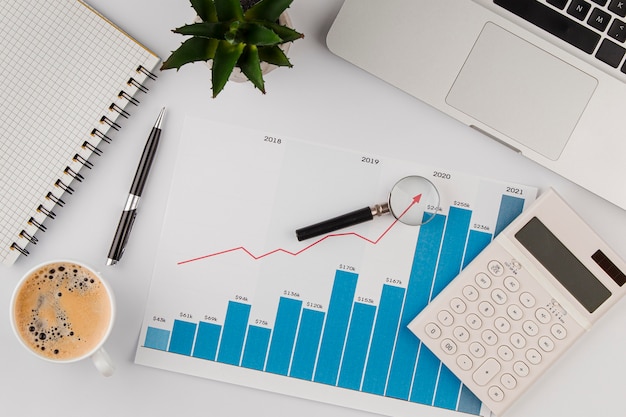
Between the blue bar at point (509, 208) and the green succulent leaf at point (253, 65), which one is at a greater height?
the green succulent leaf at point (253, 65)

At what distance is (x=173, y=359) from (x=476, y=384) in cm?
43

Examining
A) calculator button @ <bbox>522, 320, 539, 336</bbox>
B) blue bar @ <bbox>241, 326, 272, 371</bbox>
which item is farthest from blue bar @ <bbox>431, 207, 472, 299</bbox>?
blue bar @ <bbox>241, 326, 272, 371</bbox>

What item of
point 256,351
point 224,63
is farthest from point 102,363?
point 224,63

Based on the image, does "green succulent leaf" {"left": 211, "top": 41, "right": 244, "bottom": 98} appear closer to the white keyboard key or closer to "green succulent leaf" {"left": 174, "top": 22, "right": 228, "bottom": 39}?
"green succulent leaf" {"left": 174, "top": 22, "right": 228, "bottom": 39}

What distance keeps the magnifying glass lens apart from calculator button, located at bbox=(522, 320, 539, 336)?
195mm

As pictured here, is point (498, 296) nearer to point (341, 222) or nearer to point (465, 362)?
point (465, 362)

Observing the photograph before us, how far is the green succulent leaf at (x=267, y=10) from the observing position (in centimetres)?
68

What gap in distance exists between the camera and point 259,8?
0.69 m

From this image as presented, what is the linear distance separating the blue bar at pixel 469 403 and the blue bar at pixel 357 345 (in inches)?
5.8

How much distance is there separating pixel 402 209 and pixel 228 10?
37 cm

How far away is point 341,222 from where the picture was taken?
87cm

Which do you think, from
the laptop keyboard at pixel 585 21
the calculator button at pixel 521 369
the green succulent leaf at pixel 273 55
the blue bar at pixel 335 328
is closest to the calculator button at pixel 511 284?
the calculator button at pixel 521 369

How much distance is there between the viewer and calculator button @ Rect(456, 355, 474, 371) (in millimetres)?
864

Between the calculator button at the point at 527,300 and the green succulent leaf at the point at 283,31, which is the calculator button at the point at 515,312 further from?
the green succulent leaf at the point at 283,31
